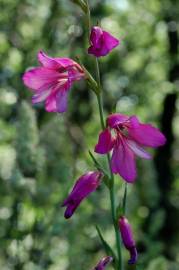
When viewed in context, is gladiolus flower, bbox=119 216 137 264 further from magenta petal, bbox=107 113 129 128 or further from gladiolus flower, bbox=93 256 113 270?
magenta petal, bbox=107 113 129 128

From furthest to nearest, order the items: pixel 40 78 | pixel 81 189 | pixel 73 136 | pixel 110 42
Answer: pixel 73 136, pixel 40 78, pixel 81 189, pixel 110 42

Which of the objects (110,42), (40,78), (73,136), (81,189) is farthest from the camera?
(73,136)

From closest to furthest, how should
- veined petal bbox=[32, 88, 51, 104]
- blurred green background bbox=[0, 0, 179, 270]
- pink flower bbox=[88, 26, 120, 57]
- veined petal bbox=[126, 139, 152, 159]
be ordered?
pink flower bbox=[88, 26, 120, 57] → veined petal bbox=[126, 139, 152, 159] → veined petal bbox=[32, 88, 51, 104] → blurred green background bbox=[0, 0, 179, 270]


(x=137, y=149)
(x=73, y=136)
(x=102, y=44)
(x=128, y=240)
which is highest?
(x=102, y=44)

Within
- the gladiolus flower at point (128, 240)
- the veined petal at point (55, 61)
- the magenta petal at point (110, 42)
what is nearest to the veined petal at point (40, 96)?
the veined petal at point (55, 61)

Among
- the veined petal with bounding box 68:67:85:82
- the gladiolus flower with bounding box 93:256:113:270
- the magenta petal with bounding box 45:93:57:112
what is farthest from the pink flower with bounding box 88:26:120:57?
the gladiolus flower with bounding box 93:256:113:270

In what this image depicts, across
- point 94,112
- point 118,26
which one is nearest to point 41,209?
point 118,26

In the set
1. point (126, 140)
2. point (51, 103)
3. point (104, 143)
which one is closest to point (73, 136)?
point (51, 103)

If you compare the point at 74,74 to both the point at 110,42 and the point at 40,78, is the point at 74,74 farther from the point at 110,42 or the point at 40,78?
the point at 110,42
